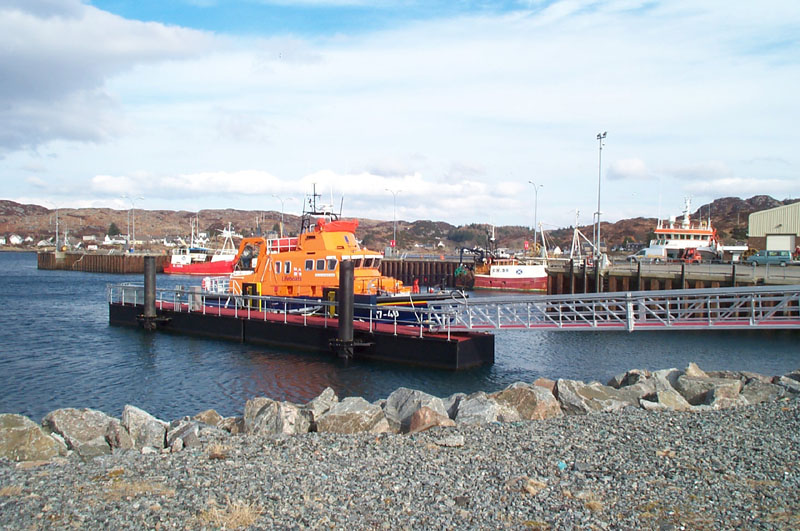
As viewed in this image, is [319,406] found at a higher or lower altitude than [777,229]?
lower

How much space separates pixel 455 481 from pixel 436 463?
730mm

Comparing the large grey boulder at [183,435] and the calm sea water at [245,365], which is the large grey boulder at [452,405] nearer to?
the large grey boulder at [183,435]

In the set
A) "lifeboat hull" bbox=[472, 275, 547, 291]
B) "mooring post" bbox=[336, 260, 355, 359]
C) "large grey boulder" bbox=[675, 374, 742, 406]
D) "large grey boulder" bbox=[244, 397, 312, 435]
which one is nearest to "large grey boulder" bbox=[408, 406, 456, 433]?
"large grey boulder" bbox=[244, 397, 312, 435]

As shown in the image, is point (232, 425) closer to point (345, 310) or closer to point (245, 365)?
point (345, 310)

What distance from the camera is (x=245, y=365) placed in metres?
21.6

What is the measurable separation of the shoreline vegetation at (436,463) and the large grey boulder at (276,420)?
0.09 feet

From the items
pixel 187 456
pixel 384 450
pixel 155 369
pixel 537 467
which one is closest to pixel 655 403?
pixel 537 467

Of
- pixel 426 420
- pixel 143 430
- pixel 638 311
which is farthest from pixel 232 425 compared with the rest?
pixel 638 311

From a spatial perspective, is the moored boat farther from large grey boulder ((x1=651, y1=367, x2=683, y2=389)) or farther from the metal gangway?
large grey boulder ((x1=651, y1=367, x2=683, y2=389))

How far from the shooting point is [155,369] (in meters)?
21.3

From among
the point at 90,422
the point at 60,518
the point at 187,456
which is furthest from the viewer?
the point at 90,422

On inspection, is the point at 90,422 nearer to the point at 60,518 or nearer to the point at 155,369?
the point at 60,518

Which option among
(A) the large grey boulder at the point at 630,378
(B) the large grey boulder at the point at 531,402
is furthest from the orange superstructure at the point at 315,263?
(B) the large grey boulder at the point at 531,402

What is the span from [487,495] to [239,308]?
862 inches
